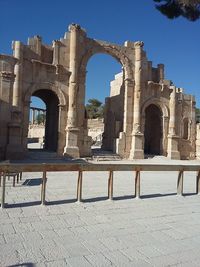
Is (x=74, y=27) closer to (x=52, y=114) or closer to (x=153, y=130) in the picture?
(x=52, y=114)

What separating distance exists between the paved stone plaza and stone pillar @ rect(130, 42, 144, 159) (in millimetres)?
14759

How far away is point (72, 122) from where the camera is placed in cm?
2108

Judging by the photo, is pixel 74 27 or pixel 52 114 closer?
pixel 74 27

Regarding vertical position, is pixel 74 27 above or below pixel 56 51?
above

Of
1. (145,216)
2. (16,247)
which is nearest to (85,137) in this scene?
(145,216)

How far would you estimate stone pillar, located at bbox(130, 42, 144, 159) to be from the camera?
23.0 metres

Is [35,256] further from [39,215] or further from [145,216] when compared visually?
[145,216]

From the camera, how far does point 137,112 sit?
2341cm

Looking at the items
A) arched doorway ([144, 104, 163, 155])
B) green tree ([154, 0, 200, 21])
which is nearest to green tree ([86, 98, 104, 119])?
arched doorway ([144, 104, 163, 155])

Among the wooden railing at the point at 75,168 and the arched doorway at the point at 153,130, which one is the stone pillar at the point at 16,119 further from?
the arched doorway at the point at 153,130

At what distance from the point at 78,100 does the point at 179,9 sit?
10.7 m

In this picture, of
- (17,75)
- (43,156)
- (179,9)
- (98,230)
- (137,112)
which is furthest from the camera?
(137,112)

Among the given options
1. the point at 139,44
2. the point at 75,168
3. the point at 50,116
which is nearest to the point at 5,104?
the point at 50,116

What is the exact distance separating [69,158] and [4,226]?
50.3 feet
